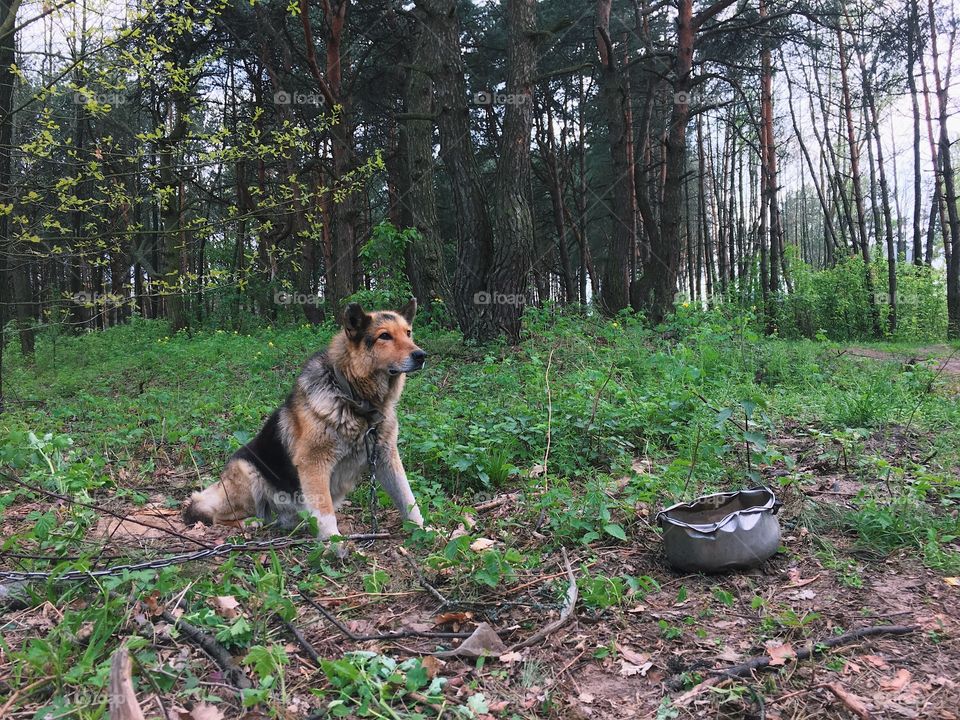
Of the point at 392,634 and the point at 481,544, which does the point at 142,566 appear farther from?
the point at 481,544

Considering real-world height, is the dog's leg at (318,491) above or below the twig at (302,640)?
above

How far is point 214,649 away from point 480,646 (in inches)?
47.4

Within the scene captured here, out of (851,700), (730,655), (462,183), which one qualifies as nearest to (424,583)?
(730,655)

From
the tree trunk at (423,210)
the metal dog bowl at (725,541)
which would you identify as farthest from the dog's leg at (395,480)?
the tree trunk at (423,210)

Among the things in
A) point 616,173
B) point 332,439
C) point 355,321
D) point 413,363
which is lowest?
point 332,439

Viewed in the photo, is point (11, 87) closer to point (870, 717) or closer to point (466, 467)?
point (466, 467)

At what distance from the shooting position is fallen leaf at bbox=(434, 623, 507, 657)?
2.78 m

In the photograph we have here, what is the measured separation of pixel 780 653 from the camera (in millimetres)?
2602

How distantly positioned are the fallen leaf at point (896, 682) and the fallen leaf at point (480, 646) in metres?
1.57

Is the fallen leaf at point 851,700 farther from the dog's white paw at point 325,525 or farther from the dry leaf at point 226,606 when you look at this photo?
the dog's white paw at point 325,525

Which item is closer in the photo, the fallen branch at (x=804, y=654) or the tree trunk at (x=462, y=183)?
the fallen branch at (x=804, y=654)

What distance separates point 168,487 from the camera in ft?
18.4

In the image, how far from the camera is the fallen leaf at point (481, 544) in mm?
3773

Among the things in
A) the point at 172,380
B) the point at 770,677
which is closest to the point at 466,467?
the point at 770,677
